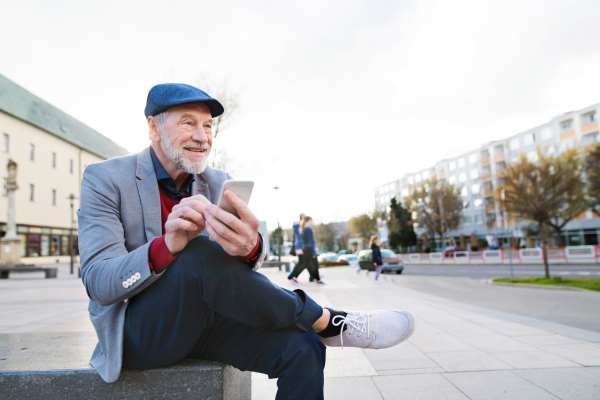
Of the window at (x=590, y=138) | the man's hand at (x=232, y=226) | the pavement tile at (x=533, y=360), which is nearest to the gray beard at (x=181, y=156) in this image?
the man's hand at (x=232, y=226)

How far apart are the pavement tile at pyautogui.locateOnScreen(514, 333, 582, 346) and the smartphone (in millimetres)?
3862

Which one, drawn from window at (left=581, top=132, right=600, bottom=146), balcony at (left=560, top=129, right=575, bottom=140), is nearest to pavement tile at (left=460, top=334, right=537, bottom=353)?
window at (left=581, top=132, right=600, bottom=146)

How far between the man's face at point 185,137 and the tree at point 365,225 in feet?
208

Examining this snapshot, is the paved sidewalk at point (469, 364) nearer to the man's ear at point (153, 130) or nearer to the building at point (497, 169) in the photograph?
the man's ear at point (153, 130)

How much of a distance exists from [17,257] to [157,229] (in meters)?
23.6

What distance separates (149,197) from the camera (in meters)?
1.71

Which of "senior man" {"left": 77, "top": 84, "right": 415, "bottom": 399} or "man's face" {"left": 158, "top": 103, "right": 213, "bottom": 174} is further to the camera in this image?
"man's face" {"left": 158, "top": 103, "right": 213, "bottom": 174}

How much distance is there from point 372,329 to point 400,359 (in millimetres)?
1855

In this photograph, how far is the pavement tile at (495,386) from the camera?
238cm

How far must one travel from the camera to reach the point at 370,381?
9.20ft

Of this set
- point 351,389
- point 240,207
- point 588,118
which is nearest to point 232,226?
point 240,207

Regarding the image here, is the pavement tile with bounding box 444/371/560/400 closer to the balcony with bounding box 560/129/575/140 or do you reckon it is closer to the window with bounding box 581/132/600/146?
the window with bounding box 581/132/600/146

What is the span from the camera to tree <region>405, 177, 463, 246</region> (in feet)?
174

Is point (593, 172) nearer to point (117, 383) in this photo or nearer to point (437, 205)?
point (117, 383)
